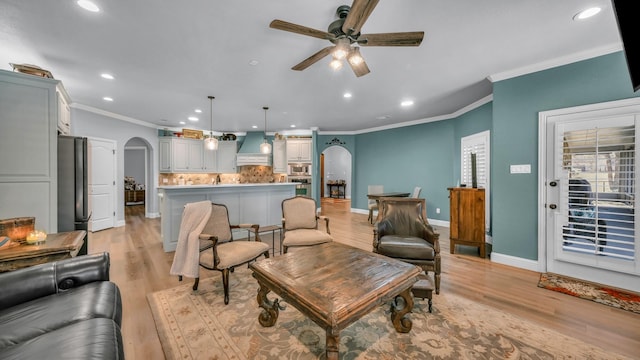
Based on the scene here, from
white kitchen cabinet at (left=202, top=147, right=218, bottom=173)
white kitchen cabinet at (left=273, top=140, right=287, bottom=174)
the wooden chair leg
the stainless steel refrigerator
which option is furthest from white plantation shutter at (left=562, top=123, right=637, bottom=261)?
white kitchen cabinet at (left=202, top=147, right=218, bottom=173)

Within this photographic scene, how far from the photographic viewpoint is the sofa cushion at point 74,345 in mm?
978

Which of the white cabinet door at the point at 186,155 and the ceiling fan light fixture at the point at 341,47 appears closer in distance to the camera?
the ceiling fan light fixture at the point at 341,47

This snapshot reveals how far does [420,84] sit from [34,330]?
15.2 feet

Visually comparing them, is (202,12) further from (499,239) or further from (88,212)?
(499,239)

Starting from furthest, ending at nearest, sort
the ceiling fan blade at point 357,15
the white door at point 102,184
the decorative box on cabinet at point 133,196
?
the decorative box on cabinet at point 133,196 < the white door at point 102,184 < the ceiling fan blade at point 357,15

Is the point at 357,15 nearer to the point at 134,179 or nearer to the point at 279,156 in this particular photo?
the point at 279,156

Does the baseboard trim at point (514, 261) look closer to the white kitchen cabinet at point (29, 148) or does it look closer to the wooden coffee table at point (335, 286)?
the wooden coffee table at point (335, 286)

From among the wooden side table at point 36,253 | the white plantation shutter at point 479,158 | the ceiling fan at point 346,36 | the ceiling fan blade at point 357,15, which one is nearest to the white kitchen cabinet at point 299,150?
the white plantation shutter at point 479,158

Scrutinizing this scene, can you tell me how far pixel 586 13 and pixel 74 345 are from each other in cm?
425

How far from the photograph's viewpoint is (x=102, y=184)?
5422mm

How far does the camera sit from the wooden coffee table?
4.42ft

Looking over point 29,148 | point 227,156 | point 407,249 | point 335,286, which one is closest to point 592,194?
point 407,249

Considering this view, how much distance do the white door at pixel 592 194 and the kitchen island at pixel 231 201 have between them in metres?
4.35

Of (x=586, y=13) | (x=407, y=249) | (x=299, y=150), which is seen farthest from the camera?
(x=299, y=150)
